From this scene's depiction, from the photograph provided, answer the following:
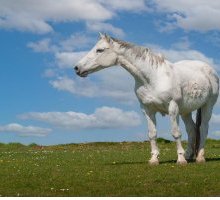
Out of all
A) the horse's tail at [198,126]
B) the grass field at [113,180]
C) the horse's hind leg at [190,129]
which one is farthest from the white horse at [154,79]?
the grass field at [113,180]

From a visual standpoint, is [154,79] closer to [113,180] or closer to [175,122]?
[175,122]

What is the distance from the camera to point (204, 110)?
→ 19.2 meters

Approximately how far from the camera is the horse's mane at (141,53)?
17438 millimetres

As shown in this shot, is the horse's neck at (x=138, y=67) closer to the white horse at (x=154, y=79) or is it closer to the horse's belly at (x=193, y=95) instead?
the white horse at (x=154, y=79)

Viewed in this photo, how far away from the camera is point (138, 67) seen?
57.1ft

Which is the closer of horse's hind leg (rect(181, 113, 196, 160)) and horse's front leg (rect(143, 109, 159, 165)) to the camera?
horse's front leg (rect(143, 109, 159, 165))

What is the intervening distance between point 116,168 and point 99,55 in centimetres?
360

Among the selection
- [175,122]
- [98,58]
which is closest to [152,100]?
[175,122]

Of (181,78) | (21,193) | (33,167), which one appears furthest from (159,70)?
(21,193)

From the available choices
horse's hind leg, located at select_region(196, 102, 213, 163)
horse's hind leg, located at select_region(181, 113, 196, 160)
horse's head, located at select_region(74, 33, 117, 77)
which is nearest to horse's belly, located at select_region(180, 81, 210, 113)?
horse's hind leg, located at select_region(196, 102, 213, 163)

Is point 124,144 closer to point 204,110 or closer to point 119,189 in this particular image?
point 204,110

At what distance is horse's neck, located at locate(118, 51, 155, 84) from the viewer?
17.3 meters

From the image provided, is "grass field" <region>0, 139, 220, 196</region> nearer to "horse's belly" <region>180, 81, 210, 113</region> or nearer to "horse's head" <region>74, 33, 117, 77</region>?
"horse's belly" <region>180, 81, 210, 113</region>

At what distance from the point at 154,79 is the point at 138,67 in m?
0.67
